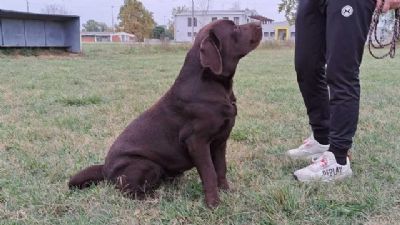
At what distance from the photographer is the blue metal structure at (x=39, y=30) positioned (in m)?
15.5

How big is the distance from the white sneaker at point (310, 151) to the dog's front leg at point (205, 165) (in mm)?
1214

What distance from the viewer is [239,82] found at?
8.58m

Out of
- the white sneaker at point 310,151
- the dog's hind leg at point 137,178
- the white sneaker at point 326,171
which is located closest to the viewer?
the dog's hind leg at point 137,178

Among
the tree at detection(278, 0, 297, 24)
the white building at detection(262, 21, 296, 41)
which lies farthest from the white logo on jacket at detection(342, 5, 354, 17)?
the white building at detection(262, 21, 296, 41)

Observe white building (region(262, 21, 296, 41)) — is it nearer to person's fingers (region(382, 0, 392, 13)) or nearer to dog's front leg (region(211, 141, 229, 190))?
person's fingers (region(382, 0, 392, 13))

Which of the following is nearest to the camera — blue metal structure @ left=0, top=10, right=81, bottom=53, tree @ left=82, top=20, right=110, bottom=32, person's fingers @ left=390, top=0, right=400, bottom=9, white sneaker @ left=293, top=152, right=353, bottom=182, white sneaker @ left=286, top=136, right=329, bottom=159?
person's fingers @ left=390, top=0, right=400, bottom=9

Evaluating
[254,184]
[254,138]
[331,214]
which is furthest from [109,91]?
[331,214]

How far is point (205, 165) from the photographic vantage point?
2.53 meters

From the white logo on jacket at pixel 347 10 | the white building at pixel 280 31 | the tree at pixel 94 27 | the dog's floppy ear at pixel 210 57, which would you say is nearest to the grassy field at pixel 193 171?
the dog's floppy ear at pixel 210 57

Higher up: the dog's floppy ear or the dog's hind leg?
the dog's floppy ear

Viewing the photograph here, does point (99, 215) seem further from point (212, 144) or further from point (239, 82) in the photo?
point (239, 82)

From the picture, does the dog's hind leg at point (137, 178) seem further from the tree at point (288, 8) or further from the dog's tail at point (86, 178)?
the tree at point (288, 8)

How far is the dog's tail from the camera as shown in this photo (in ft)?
9.30

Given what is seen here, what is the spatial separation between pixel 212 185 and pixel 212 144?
269 mm
